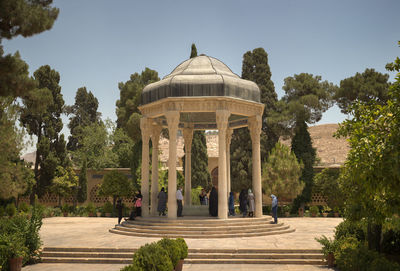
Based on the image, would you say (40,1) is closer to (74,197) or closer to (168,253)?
(168,253)

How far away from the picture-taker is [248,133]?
31.9 metres

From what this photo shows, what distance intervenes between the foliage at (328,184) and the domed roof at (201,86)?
41.0 ft

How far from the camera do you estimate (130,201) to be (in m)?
31.7

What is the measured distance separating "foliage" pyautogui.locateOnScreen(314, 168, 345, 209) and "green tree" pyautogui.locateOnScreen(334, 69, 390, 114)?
19.6ft

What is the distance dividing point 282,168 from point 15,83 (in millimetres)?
20982

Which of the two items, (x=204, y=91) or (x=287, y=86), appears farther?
(x=287, y=86)

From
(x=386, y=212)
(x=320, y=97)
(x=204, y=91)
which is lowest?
(x=386, y=212)

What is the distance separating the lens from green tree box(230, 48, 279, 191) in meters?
31.4

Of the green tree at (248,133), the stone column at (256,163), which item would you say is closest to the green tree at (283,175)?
the green tree at (248,133)

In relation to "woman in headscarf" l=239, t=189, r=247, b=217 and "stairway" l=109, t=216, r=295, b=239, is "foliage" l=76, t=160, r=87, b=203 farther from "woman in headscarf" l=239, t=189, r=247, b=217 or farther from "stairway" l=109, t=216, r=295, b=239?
"woman in headscarf" l=239, t=189, r=247, b=217

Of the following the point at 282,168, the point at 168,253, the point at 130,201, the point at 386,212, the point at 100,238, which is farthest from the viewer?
the point at 130,201

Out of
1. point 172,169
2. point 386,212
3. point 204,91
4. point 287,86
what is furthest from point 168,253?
point 287,86

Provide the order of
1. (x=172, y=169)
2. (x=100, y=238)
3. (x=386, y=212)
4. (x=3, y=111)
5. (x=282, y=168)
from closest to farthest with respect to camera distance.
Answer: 1. (x=386, y=212)
2. (x=100, y=238)
3. (x=172, y=169)
4. (x=3, y=111)
5. (x=282, y=168)

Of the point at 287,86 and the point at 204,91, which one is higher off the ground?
the point at 287,86
